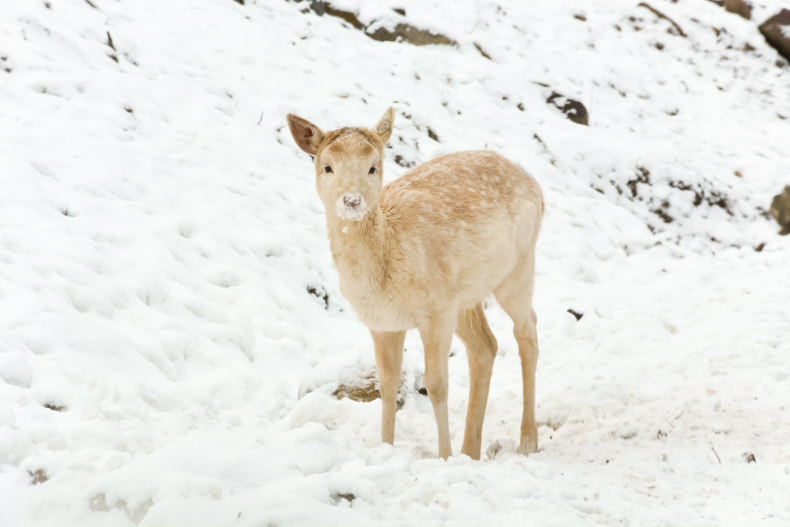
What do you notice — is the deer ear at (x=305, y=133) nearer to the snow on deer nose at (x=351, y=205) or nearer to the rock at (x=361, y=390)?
the snow on deer nose at (x=351, y=205)

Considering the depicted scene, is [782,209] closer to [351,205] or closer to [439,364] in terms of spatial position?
[439,364]

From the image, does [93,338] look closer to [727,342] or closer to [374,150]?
[374,150]

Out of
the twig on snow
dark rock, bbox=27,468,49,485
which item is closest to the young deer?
dark rock, bbox=27,468,49,485

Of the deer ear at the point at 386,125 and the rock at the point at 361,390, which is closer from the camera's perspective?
the deer ear at the point at 386,125

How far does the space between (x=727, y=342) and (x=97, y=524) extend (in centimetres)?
570

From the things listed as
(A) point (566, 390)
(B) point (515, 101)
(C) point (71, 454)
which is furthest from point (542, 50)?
(C) point (71, 454)

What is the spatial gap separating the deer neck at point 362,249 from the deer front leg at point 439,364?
18.5 inches

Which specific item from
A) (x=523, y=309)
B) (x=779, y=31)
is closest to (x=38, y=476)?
(x=523, y=309)

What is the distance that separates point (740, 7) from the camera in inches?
648

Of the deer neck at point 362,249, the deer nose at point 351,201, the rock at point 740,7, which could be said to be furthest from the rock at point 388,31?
the deer nose at point 351,201

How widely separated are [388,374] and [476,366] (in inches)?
31.7

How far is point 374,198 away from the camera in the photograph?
4285mm

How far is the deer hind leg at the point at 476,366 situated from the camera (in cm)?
491

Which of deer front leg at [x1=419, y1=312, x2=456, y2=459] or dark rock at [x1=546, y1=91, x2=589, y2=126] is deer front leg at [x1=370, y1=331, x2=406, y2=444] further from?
dark rock at [x1=546, y1=91, x2=589, y2=126]
